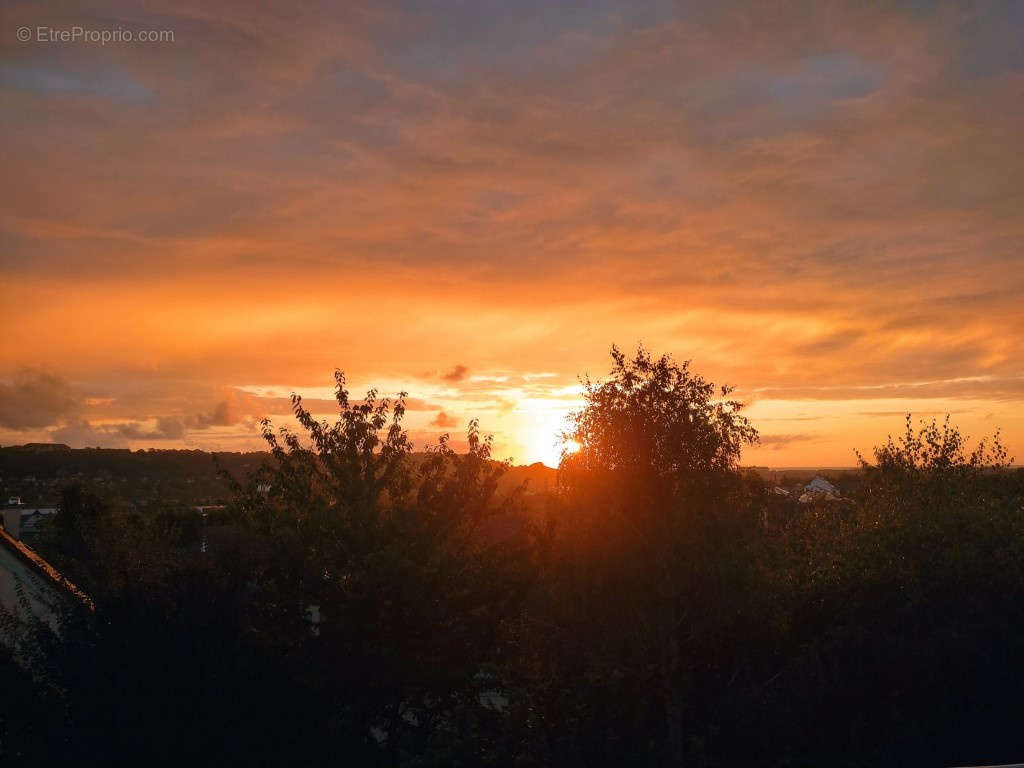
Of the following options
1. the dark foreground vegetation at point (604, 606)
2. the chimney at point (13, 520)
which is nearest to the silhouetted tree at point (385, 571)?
the dark foreground vegetation at point (604, 606)

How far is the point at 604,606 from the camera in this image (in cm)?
1184

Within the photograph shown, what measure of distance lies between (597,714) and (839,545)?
5.70 m

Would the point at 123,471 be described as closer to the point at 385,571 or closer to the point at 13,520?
the point at 13,520

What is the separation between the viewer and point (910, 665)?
38.0 ft

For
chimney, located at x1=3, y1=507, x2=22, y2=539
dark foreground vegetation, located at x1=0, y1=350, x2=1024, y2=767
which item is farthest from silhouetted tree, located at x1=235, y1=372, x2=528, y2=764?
chimney, located at x1=3, y1=507, x2=22, y2=539

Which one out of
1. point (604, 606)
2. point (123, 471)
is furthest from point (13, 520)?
point (123, 471)

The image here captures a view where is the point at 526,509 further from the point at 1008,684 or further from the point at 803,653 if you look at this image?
the point at 1008,684

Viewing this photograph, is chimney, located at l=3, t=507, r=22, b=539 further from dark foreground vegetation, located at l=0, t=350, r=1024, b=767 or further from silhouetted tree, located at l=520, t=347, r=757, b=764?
silhouetted tree, located at l=520, t=347, r=757, b=764

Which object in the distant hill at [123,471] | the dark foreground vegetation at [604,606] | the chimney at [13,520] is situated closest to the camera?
the dark foreground vegetation at [604,606]

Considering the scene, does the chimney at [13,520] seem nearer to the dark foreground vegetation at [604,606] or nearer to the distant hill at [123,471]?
the distant hill at [123,471]

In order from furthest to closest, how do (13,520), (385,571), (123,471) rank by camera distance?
(123,471) < (13,520) < (385,571)

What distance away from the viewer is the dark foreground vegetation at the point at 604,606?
10891 millimetres

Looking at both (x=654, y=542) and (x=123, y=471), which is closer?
(x=654, y=542)

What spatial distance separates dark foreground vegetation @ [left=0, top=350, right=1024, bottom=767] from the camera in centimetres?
1089
